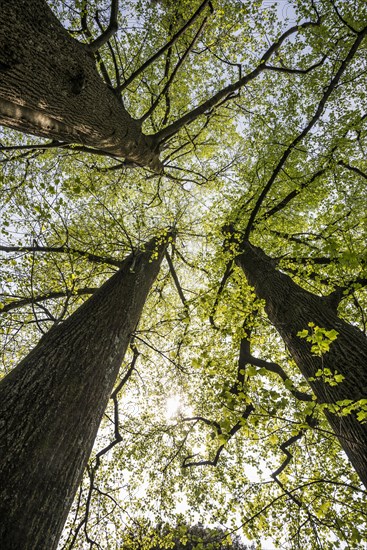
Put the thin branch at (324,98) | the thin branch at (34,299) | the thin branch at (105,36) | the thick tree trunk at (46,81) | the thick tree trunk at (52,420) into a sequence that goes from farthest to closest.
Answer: the thin branch at (34,299) < the thin branch at (324,98) < the thin branch at (105,36) < the thick tree trunk at (46,81) < the thick tree trunk at (52,420)

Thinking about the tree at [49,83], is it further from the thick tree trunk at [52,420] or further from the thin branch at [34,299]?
the thin branch at [34,299]

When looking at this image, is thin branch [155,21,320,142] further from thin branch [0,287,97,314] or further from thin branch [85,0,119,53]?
thin branch [0,287,97,314]

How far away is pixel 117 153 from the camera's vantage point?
14.1 ft

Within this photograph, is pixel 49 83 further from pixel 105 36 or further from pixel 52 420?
pixel 52 420

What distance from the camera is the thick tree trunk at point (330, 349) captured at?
2.39m

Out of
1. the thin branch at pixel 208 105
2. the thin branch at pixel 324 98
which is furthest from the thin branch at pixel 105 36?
the thin branch at pixel 324 98

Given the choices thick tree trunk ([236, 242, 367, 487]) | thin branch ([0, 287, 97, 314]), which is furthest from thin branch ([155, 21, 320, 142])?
thin branch ([0, 287, 97, 314])

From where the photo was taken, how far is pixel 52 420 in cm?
218

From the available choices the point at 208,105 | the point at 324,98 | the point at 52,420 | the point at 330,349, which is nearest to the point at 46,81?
the point at 52,420

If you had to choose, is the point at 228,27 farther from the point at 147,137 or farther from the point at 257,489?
the point at 257,489

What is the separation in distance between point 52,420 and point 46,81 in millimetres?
3049

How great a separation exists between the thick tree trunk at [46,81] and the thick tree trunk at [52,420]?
7.84ft

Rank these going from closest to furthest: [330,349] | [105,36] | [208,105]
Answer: [330,349]
[105,36]
[208,105]

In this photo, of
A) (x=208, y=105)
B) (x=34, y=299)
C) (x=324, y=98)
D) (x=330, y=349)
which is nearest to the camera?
(x=330, y=349)
